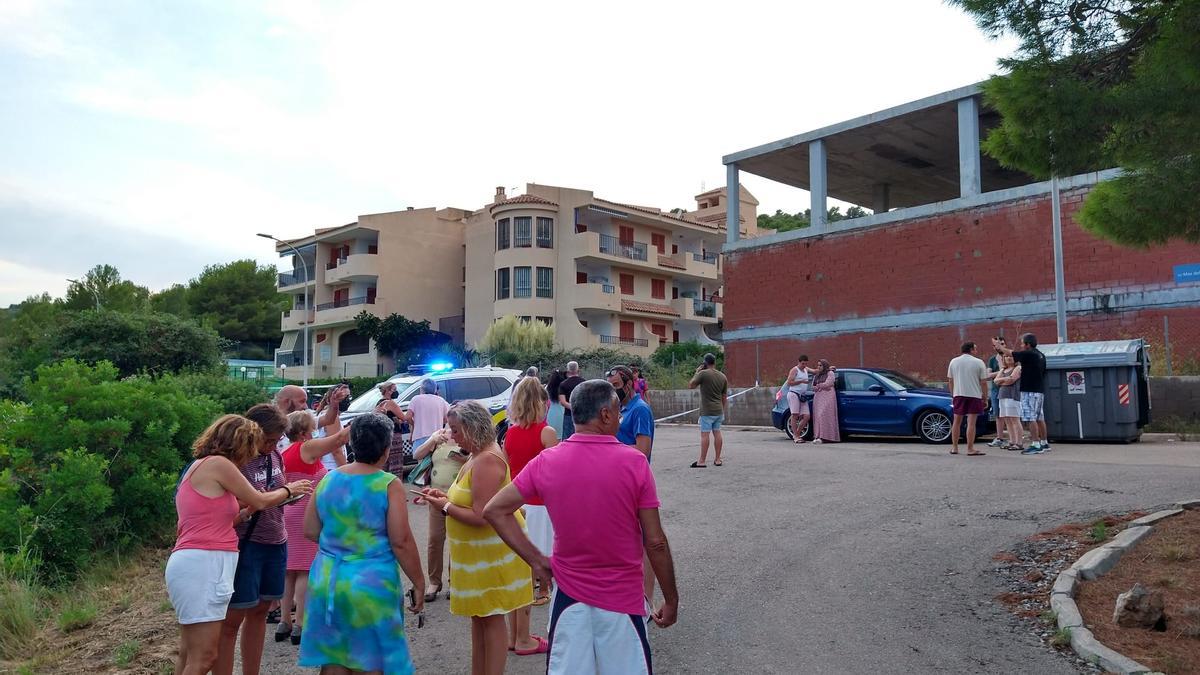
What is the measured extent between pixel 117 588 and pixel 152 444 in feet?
6.28

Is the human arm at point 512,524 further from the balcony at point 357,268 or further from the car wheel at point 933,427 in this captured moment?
the balcony at point 357,268

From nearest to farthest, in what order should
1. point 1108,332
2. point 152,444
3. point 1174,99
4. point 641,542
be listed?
point 641,542 < point 1174,99 < point 152,444 < point 1108,332

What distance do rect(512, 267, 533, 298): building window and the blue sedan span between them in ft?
105

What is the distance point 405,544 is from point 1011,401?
12426 millimetres

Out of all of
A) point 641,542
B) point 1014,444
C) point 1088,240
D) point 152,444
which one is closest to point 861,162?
point 1088,240

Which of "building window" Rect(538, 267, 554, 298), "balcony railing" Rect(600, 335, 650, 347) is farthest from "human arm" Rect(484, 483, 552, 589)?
"building window" Rect(538, 267, 554, 298)

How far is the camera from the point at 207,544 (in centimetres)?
444

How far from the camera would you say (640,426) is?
6.62 m

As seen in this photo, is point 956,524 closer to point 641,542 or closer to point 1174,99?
point 1174,99

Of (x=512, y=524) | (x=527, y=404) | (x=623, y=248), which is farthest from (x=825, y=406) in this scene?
(x=623, y=248)

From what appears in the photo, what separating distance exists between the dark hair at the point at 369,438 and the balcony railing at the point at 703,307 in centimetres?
4995

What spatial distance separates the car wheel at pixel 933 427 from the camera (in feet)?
52.5

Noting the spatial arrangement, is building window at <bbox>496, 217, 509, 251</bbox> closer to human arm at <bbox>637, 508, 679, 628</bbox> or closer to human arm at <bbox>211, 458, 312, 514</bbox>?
human arm at <bbox>211, 458, 312, 514</bbox>

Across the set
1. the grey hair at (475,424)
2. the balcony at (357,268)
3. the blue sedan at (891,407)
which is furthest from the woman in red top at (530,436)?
the balcony at (357,268)
